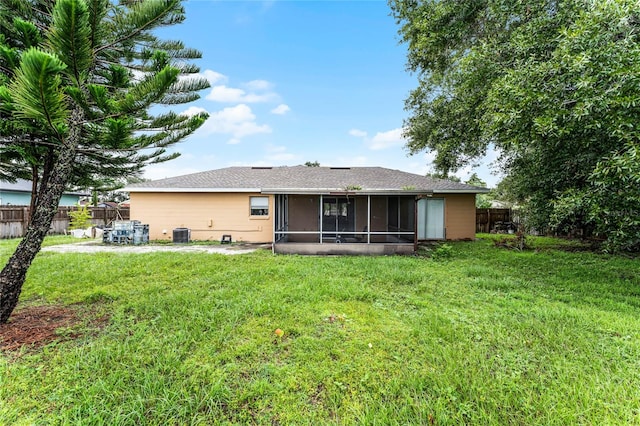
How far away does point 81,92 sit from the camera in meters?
2.33

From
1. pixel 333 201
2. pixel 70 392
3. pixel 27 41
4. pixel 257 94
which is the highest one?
pixel 257 94

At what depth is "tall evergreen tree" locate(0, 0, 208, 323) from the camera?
85.0 inches

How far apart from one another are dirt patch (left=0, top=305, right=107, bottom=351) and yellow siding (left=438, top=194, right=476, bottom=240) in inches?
479

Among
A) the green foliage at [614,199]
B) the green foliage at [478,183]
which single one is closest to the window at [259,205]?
the green foliage at [614,199]

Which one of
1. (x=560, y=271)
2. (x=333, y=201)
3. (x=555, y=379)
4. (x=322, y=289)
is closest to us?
(x=555, y=379)

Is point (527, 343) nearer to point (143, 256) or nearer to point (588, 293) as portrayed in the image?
point (588, 293)

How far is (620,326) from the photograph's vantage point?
11.4 ft

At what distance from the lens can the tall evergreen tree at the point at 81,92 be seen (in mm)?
2158

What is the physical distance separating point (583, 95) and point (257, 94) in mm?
14710

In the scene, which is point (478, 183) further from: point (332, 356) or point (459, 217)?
point (332, 356)

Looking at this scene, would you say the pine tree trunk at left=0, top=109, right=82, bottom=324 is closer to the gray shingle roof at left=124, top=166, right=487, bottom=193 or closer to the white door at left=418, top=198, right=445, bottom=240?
the gray shingle roof at left=124, top=166, right=487, bottom=193

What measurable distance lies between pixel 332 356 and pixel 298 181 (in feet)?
34.4

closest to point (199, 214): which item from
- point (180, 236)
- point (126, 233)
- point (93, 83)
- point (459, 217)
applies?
point (180, 236)

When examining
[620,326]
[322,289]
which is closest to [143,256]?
[322,289]
